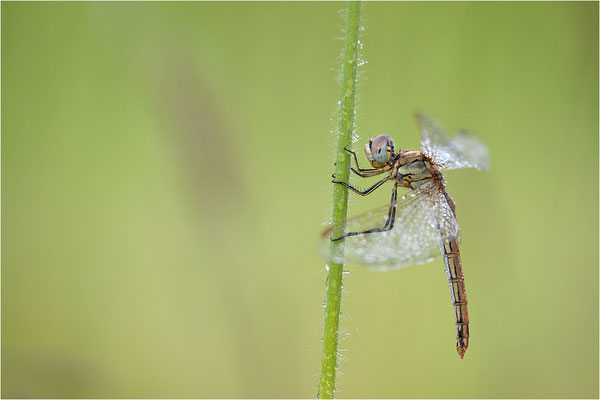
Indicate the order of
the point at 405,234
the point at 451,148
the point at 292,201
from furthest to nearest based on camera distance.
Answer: the point at 292,201 → the point at 451,148 → the point at 405,234

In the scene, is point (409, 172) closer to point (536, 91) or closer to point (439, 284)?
point (439, 284)

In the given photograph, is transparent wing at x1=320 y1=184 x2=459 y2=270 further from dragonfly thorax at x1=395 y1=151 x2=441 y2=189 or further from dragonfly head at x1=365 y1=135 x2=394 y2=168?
dragonfly head at x1=365 y1=135 x2=394 y2=168

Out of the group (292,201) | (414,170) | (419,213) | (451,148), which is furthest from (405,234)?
(292,201)

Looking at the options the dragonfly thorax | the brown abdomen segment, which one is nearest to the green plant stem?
the dragonfly thorax

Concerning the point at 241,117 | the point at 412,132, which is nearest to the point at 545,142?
the point at 412,132

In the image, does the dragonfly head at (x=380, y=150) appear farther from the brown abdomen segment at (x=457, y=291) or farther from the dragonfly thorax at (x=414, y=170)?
the brown abdomen segment at (x=457, y=291)

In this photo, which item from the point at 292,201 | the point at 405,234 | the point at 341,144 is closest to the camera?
the point at 341,144

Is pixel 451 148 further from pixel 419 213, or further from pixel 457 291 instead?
pixel 457 291
